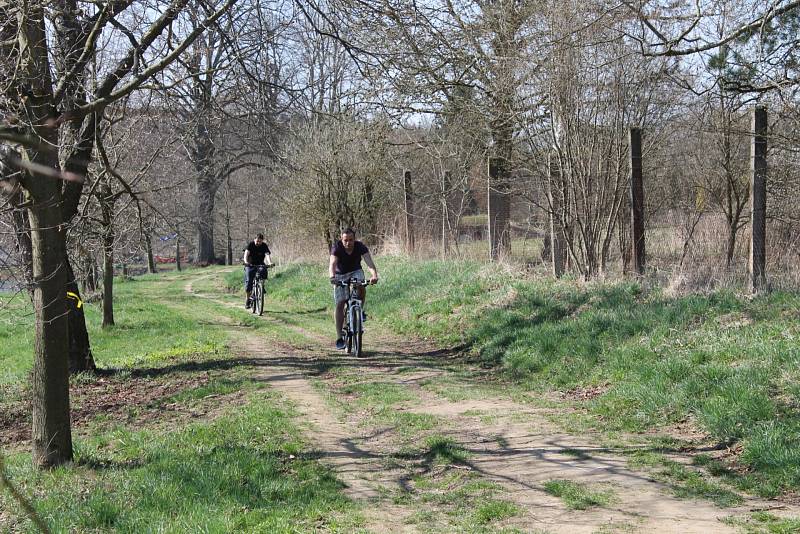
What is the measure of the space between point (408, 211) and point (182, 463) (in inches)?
595

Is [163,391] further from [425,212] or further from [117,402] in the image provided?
[425,212]

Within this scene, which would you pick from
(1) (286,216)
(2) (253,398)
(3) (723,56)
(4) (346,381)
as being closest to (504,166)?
(3) (723,56)

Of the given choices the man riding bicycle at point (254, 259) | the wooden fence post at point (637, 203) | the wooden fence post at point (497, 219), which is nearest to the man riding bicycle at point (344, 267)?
the wooden fence post at point (637, 203)

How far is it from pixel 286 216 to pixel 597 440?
22606mm

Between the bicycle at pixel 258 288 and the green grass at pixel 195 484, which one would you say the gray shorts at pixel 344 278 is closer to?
the green grass at pixel 195 484

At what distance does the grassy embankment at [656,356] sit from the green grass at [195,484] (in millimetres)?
2775

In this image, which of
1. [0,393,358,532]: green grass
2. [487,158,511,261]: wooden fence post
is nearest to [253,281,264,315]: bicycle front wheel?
[487,158,511,261]: wooden fence post

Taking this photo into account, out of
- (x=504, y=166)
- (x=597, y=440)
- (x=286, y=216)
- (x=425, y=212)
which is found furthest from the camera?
(x=286, y=216)

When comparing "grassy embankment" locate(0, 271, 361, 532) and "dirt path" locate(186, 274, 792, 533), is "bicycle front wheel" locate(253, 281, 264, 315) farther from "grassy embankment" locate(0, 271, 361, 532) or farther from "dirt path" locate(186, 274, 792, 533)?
"dirt path" locate(186, 274, 792, 533)

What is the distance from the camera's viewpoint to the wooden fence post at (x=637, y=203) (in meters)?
11.5

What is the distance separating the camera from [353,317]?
38.1 ft

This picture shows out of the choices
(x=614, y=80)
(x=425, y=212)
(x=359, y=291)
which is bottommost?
(x=359, y=291)

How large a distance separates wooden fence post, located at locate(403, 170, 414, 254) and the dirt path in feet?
35.8

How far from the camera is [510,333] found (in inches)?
433
